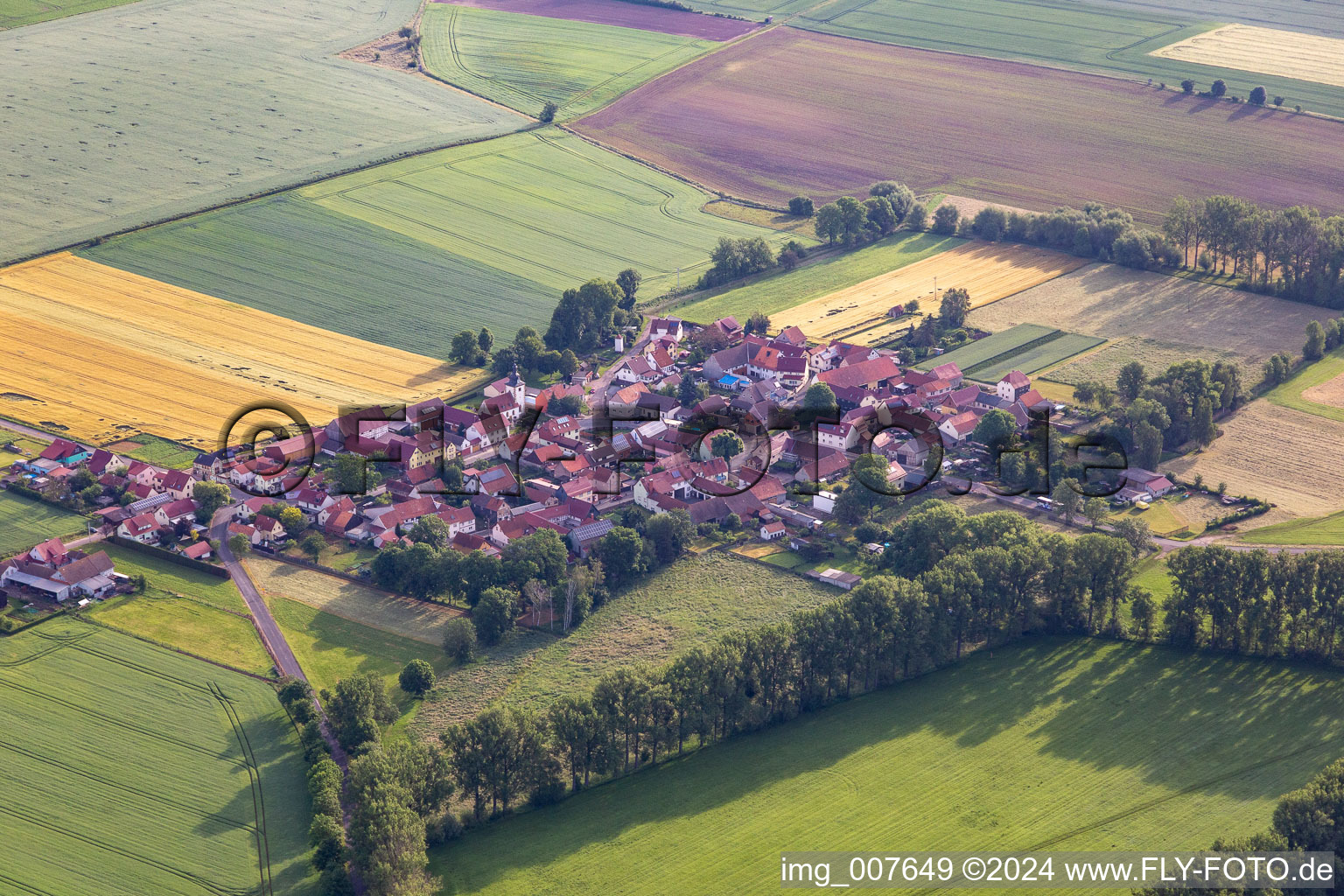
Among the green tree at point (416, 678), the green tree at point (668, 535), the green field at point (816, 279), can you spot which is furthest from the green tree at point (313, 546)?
the green field at point (816, 279)

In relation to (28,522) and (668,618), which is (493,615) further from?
(28,522)

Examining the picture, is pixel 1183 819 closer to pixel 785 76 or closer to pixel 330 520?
pixel 330 520

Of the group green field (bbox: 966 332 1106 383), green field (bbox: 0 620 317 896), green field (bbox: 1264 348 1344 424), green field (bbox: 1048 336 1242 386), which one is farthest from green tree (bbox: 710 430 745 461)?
green field (bbox: 1264 348 1344 424)

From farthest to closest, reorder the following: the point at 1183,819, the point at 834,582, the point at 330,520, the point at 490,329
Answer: the point at 490,329 < the point at 330,520 < the point at 834,582 < the point at 1183,819

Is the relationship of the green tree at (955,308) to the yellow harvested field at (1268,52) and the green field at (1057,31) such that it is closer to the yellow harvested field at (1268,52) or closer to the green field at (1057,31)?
the green field at (1057,31)

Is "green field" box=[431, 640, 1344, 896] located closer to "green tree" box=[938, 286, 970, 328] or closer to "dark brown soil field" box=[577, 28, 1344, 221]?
"green tree" box=[938, 286, 970, 328]

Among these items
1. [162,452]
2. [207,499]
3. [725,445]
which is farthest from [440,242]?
[207,499]

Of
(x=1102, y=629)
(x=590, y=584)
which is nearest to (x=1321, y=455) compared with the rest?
(x=1102, y=629)
